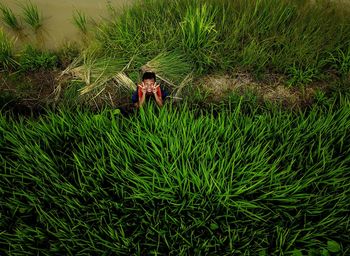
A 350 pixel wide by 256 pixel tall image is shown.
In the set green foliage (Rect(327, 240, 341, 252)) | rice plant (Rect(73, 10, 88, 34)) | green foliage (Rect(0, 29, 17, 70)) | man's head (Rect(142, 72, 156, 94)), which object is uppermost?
rice plant (Rect(73, 10, 88, 34))

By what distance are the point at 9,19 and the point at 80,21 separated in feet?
2.32

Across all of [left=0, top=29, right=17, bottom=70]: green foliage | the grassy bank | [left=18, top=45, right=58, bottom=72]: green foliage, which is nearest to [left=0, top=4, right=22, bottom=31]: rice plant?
the grassy bank

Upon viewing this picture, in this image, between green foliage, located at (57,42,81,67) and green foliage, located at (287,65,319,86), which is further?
green foliage, located at (57,42,81,67)

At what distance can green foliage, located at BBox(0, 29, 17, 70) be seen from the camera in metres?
2.74

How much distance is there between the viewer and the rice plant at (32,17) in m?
2.96

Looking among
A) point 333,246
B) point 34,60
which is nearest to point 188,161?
point 333,246

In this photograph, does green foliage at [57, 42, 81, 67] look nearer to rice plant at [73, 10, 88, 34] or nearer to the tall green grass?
rice plant at [73, 10, 88, 34]

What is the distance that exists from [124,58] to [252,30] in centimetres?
126

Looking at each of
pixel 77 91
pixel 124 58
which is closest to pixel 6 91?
pixel 77 91

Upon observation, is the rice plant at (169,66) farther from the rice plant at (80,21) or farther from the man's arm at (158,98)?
the rice plant at (80,21)

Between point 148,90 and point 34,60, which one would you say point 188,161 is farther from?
point 34,60

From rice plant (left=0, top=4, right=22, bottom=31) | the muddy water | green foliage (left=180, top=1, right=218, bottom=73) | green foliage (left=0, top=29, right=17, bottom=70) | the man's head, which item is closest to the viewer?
the man's head

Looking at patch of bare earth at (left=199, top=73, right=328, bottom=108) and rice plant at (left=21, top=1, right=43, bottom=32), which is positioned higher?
rice plant at (left=21, top=1, right=43, bottom=32)

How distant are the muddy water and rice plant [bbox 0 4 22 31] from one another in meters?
0.07
